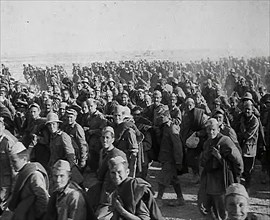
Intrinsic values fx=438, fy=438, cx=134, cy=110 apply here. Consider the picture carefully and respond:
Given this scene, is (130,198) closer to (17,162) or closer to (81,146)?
(17,162)

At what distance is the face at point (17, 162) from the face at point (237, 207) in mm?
2692

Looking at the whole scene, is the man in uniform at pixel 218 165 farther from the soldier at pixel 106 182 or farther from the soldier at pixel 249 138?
the soldier at pixel 249 138

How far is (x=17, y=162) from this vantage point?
17.9ft

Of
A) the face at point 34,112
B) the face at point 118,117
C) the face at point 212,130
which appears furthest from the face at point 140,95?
the face at point 212,130

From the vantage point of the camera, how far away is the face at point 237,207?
151 inches

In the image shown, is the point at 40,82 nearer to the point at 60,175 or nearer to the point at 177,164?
the point at 177,164

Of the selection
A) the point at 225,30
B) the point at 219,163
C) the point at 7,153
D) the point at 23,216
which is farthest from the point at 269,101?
the point at 225,30

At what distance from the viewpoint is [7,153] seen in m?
6.04

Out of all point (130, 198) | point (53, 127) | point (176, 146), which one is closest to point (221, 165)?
point (176, 146)

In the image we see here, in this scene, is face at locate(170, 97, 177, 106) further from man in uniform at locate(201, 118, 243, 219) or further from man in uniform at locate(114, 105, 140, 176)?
man in uniform at locate(201, 118, 243, 219)

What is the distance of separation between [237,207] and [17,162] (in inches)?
113

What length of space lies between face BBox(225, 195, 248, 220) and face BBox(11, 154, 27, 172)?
269cm

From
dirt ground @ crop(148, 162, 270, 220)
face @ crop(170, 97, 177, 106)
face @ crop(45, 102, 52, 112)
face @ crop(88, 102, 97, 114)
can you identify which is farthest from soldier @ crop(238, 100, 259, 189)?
face @ crop(45, 102, 52, 112)

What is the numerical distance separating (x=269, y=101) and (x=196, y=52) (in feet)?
267
